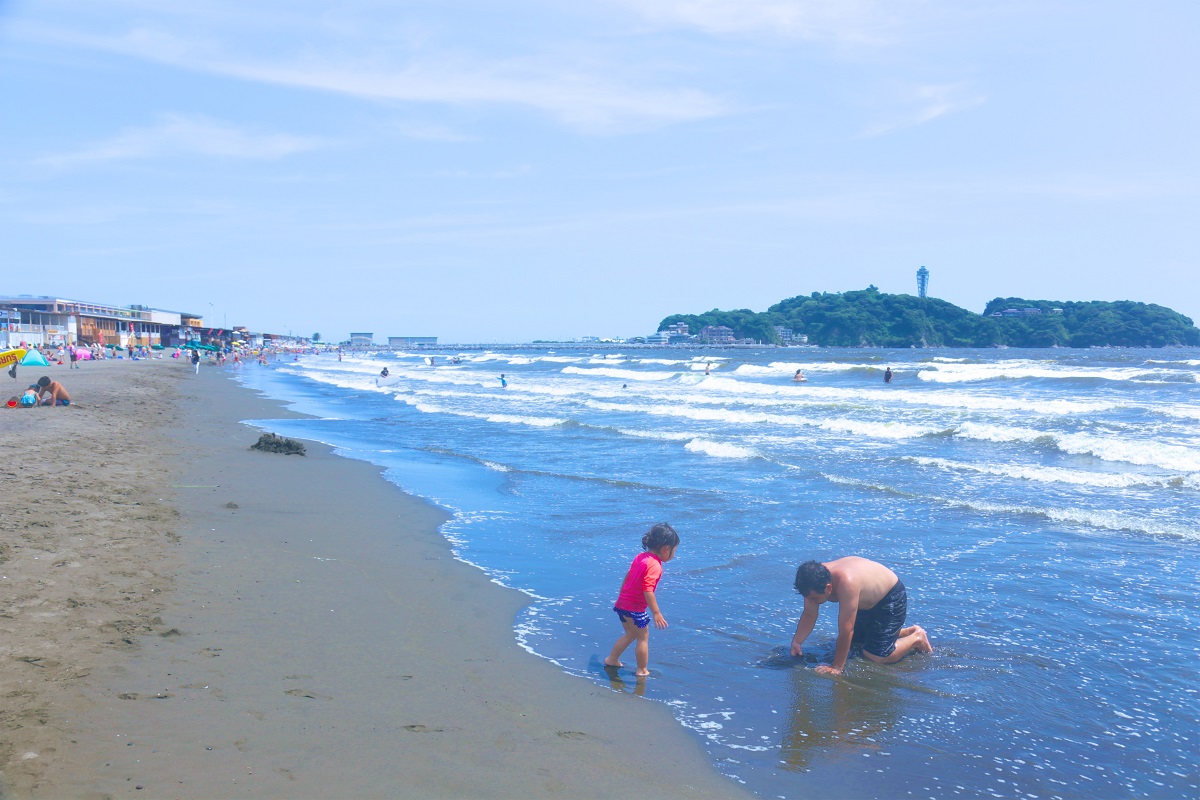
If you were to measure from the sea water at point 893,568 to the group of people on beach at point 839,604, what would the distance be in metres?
0.16

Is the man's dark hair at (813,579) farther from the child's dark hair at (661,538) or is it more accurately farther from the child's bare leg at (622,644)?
the child's bare leg at (622,644)

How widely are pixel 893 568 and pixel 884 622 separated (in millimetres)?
2450

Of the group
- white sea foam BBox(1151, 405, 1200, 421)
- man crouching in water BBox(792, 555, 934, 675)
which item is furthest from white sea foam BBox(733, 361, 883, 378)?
man crouching in water BBox(792, 555, 934, 675)

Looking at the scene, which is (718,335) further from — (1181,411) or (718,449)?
(718,449)

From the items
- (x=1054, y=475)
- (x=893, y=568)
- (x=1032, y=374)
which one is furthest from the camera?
(x=1032, y=374)

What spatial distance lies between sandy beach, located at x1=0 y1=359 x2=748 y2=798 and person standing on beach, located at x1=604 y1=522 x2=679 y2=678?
389 mm

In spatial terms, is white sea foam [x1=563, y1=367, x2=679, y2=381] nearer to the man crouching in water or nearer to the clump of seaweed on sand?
the clump of seaweed on sand

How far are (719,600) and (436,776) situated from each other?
12.0 feet

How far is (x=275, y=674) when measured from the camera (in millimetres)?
4891

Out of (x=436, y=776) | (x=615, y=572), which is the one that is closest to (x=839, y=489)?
(x=615, y=572)

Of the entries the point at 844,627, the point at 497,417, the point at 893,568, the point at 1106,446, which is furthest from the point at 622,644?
the point at 497,417

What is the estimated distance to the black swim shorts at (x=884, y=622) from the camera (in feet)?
18.4

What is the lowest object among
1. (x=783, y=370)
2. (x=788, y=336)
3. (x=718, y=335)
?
(x=783, y=370)

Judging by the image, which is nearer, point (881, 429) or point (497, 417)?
point (881, 429)
